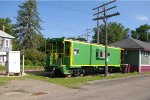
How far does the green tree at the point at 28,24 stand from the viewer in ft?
250

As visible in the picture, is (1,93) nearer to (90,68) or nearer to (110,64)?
(90,68)

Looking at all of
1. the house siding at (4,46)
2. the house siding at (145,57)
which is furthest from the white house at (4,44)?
the house siding at (145,57)

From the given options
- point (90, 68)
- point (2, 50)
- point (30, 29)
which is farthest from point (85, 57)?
point (30, 29)

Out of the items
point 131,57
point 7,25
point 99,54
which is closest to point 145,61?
point 131,57

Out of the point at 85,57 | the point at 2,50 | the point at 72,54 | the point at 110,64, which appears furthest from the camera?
the point at 2,50

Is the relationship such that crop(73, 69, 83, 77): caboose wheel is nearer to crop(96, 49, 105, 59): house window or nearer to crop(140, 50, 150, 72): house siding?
crop(96, 49, 105, 59): house window

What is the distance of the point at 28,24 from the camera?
3086 inches

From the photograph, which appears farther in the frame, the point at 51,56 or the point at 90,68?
the point at 90,68

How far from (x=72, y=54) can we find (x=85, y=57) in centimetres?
231

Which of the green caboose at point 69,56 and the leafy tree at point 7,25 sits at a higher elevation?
the leafy tree at point 7,25

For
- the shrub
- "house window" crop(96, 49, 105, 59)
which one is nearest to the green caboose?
"house window" crop(96, 49, 105, 59)

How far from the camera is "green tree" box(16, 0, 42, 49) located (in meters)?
76.3

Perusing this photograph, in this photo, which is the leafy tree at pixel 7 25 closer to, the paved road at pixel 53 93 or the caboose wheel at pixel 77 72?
the caboose wheel at pixel 77 72

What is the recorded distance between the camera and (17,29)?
78312 mm
